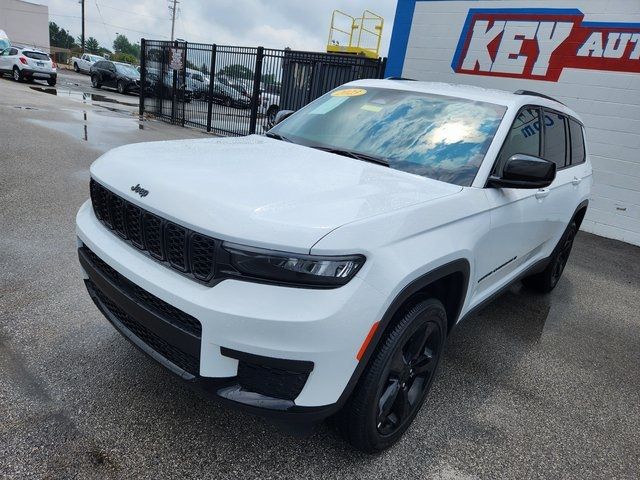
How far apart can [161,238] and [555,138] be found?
3.38 metres

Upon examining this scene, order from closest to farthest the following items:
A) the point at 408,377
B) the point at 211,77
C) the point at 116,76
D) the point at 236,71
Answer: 1. the point at 408,377
2. the point at 236,71
3. the point at 211,77
4. the point at 116,76

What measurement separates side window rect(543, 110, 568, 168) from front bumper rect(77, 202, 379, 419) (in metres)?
2.66

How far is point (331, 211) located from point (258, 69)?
12.1 metres

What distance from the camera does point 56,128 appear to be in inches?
411

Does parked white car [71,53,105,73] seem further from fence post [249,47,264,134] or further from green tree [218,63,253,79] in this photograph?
fence post [249,47,264,134]

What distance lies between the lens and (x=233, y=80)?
13773 mm

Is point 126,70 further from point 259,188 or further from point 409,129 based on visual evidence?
point 259,188

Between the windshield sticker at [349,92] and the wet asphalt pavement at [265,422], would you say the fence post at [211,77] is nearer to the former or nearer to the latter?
the wet asphalt pavement at [265,422]

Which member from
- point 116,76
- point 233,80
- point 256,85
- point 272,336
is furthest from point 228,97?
point 116,76

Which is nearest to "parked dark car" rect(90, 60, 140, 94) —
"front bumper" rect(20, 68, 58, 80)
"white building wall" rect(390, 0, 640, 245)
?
"front bumper" rect(20, 68, 58, 80)

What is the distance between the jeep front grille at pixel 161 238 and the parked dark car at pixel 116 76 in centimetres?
2512

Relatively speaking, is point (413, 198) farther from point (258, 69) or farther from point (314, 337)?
point (258, 69)

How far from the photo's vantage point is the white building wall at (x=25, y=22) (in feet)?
197

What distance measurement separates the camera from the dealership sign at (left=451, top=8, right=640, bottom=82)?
792 centimetres
